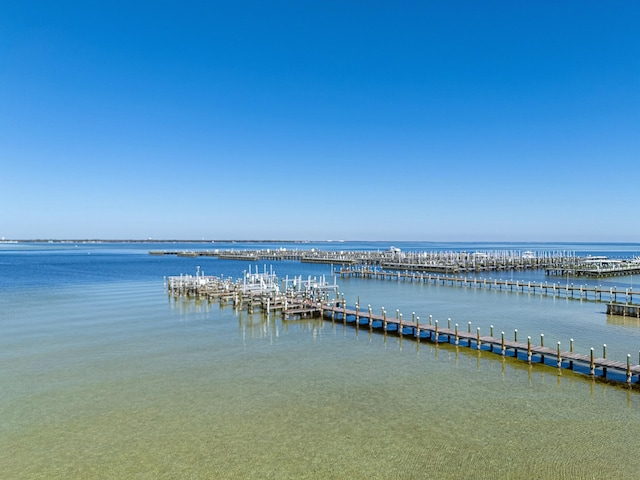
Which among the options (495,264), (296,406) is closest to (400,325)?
(296,406)

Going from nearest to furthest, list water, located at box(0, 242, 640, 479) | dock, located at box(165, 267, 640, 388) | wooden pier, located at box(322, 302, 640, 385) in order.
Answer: water, located at box(0, 242, 640, 479) < wooden pier, located at box(322, 302, 640, 385) < dock, located at box(165, 267, 640, 388)

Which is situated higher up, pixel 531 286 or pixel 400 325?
pixel 400 325

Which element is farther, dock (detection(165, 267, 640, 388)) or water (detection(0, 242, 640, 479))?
dock (detection(165, 267, 640, 388))

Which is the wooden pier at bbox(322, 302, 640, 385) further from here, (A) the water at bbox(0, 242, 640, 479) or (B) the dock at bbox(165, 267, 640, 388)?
(A) the water at bbox(0, 242, 640, 479)

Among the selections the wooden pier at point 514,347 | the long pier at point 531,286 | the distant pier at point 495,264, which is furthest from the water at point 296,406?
the distant pier at point 495,264

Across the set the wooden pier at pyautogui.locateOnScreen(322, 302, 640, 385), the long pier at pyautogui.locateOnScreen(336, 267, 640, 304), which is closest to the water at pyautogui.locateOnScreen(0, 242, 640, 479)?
the wooden pier at pyautogui.locateOnScreen(322, 302, 640, 385)

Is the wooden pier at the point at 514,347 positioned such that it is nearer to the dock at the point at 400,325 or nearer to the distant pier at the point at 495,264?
the dock at the point at 400,325

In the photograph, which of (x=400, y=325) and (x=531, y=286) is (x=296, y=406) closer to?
(x=400, y=325)

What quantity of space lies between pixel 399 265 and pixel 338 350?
60034 millimetres

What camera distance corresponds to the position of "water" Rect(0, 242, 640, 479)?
11.5m

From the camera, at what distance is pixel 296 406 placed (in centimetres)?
1508

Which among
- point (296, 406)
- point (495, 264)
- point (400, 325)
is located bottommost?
point (296, 406)

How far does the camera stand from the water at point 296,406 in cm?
1148

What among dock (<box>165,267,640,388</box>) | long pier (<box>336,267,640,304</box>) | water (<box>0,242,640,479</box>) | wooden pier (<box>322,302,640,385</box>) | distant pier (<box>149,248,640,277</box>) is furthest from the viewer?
distant pier (<box>149,248,640,277</box>)
